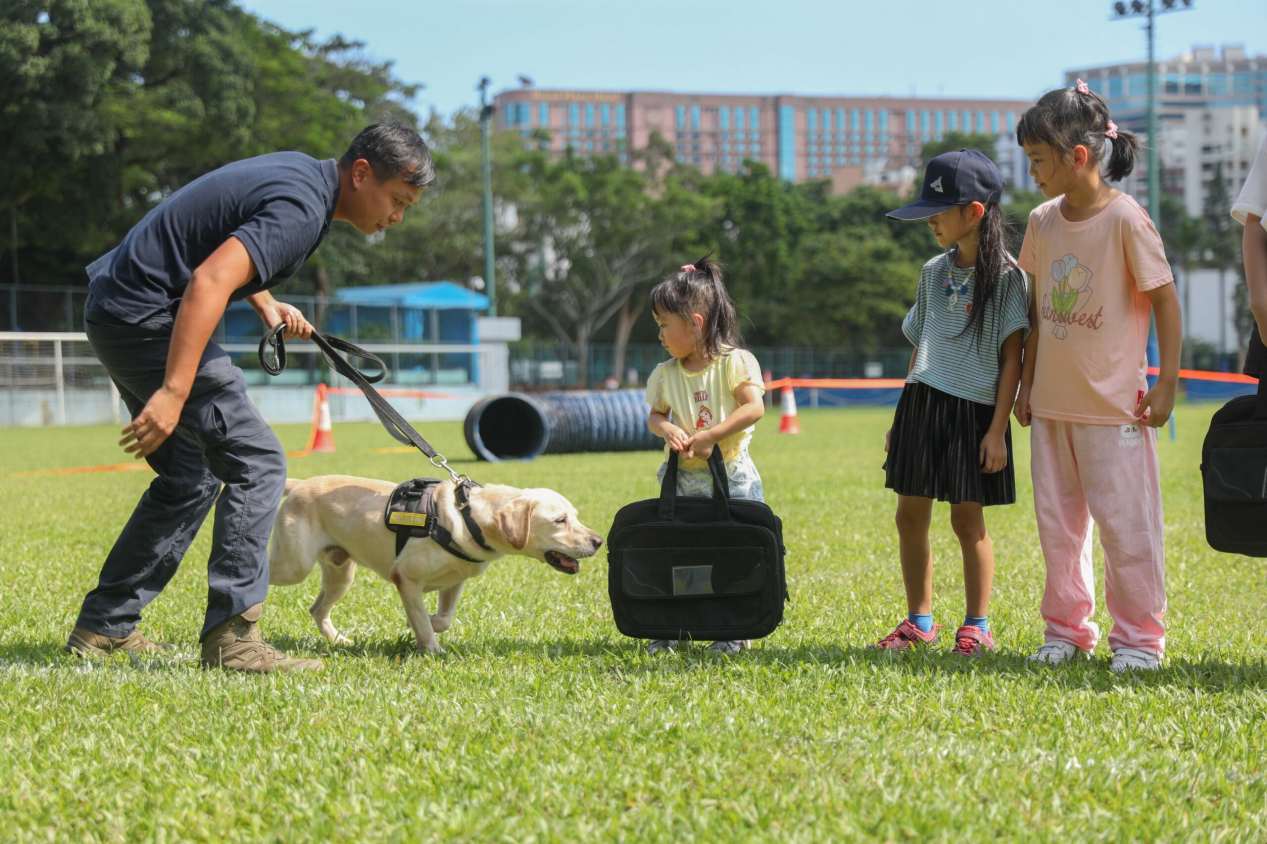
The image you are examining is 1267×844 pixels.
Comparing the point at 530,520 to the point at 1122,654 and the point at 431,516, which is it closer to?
the point at 431,516

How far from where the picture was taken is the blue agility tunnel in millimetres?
15047

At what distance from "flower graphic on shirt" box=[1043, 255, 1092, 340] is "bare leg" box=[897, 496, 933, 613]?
0.79m

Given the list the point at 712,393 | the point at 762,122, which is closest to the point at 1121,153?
the point at 712,393

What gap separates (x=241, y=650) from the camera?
376 centimetres

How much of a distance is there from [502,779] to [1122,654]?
2189 millimetres

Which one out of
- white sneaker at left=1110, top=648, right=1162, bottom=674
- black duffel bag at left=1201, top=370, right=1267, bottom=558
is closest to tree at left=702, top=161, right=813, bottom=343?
white sneaker at left=1110, top=648, right=1162, bottom=674

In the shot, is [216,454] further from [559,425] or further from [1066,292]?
[559,425]

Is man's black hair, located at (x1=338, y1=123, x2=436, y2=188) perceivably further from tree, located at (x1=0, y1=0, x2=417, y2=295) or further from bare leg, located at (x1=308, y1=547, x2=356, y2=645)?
tree, located at (x1=0, y1=0, x2=417, y2=295)

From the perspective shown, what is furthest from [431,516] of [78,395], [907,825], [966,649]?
[78,395]

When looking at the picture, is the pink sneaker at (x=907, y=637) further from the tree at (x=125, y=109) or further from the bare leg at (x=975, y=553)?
the tree at (x=125, y=109)

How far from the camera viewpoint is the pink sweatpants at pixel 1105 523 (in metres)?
3.66

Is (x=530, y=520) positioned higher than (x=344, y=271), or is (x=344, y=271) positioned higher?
(x=344, y=271)

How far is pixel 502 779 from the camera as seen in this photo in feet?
8.61

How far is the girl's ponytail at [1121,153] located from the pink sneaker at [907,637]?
5.73ft
